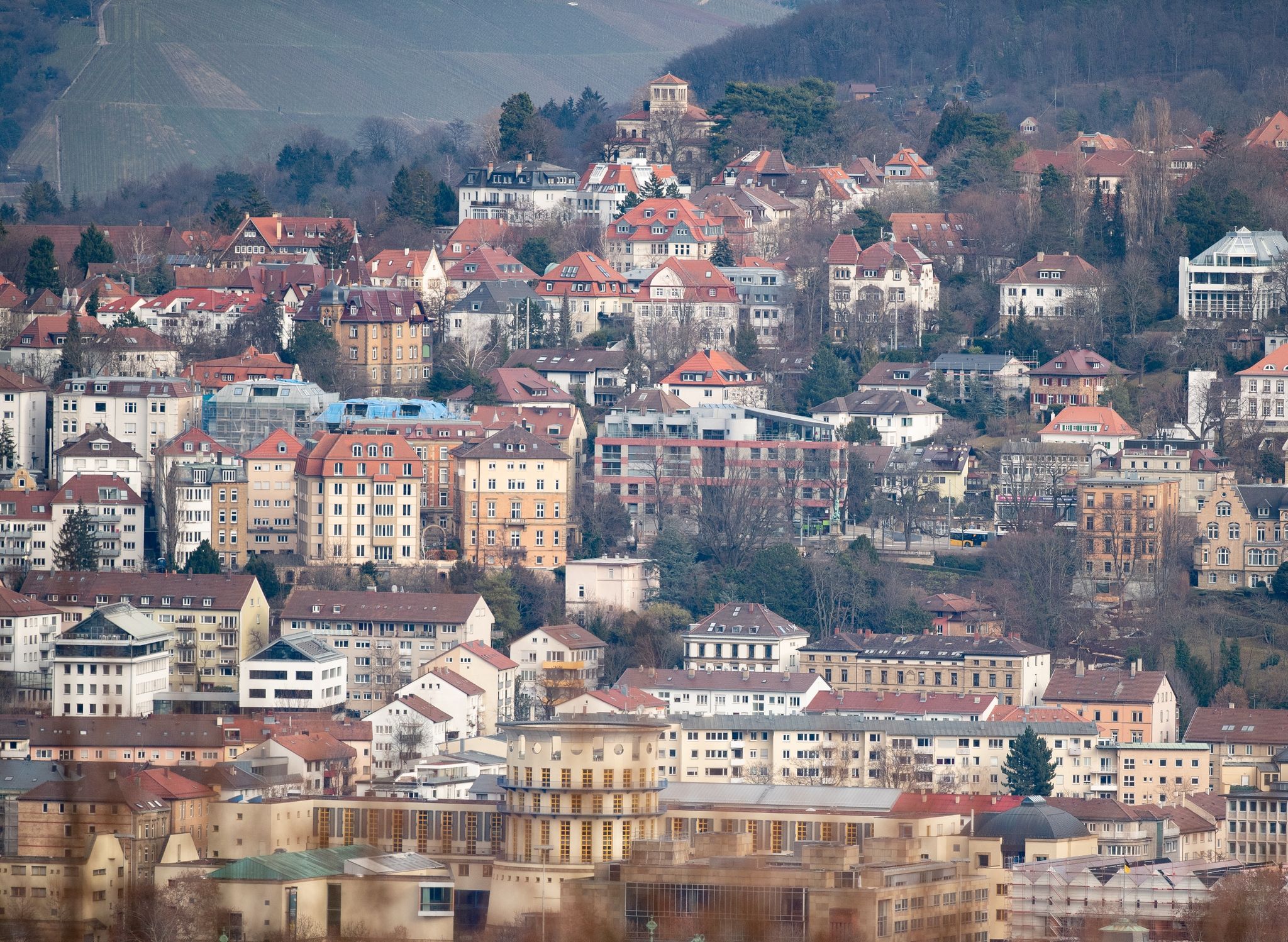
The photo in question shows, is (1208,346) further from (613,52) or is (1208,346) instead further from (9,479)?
(613,52)

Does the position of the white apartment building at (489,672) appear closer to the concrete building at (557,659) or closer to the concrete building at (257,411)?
the concrete building at (557,659)

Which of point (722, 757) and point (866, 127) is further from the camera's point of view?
point (866, 127)

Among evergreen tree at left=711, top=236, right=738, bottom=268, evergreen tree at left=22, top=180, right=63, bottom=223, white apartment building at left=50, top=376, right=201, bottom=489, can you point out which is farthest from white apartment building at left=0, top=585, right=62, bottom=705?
evergreen tree at left=22, top=180, right=63, bottom=223

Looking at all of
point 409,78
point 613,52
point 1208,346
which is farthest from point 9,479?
point 613,52

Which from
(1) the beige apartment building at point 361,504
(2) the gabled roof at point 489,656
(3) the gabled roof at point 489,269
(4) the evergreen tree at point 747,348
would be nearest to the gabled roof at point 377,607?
(2) the gabled roof at point 489,656

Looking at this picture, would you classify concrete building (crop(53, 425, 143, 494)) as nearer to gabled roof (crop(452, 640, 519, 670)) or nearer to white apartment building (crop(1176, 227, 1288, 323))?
gabled roof (crop(452, 640, 519, 670))

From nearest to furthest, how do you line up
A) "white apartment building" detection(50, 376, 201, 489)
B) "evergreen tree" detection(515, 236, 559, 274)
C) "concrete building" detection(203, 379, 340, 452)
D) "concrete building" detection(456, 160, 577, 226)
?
"white apartment building" detection(50, 376, 201, 489), "concrete building" detection(203, 379, 340, 452), "evergreen tree" detection(515, 236, 559, 274), "concrete building" detection(456, 160, 577, 226)
